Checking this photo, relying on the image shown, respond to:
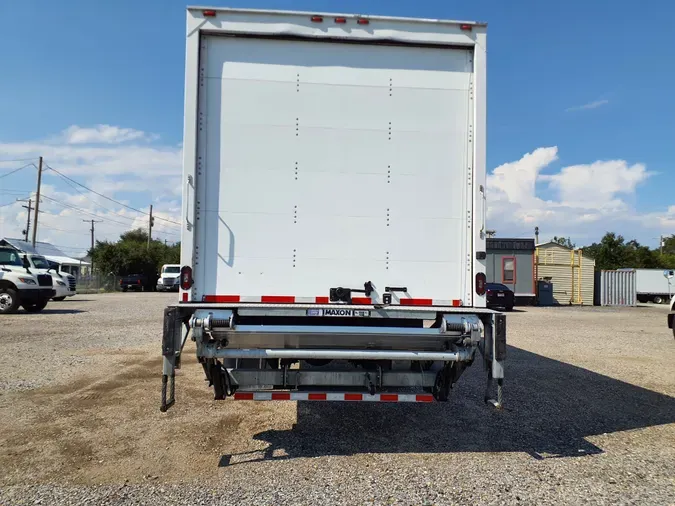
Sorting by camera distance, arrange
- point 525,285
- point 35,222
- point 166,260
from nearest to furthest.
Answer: point 525,285, point 35,222, point 166,260

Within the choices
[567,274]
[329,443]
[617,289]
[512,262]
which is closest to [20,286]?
[329,443]

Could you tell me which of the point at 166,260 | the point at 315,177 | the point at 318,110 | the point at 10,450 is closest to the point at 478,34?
the point at 318,110

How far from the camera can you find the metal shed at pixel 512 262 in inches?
1116

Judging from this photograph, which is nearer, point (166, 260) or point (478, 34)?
point (478, 34)

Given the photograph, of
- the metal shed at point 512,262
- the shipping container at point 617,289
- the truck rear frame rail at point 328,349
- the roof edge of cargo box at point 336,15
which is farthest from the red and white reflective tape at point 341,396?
the shipping container at point 617,289

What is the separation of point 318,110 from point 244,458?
10.8 feet

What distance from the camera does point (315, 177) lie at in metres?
4.63

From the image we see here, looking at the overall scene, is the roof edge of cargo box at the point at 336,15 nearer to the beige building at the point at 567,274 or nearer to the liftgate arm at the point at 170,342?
the liftgate arm at the point at 170,342

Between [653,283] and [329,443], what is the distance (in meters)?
42.1

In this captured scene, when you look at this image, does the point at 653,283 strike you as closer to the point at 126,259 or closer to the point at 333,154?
the point at 333,154

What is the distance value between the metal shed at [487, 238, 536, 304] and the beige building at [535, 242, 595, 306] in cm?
483

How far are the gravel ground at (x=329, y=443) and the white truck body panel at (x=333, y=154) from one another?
154 cm

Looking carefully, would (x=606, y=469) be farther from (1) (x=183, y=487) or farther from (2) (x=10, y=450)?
(2) (x=10, y=450)

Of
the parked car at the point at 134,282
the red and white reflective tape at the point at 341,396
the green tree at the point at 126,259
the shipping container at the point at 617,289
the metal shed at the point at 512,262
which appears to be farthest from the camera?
the green tree at the point at 126,259
